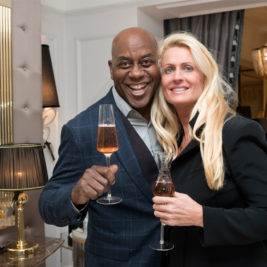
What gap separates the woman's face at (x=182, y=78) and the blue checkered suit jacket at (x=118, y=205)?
0.28 metres

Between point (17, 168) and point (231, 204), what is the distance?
1465 mm

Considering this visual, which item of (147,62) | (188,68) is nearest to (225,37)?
(147,62)

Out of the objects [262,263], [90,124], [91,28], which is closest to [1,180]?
[90,124]

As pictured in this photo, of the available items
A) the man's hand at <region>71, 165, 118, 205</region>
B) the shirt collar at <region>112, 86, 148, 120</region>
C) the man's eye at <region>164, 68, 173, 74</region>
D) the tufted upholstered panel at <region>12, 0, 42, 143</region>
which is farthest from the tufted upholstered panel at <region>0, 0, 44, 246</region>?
the man's hand at <region>71, 165, 118, 205</region>

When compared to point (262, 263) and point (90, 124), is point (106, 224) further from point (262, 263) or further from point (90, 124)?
point (262, 263)

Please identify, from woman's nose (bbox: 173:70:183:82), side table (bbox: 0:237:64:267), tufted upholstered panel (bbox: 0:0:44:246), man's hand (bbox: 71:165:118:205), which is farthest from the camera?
tufted upholstered panel (bbox: 0:0:44:246)

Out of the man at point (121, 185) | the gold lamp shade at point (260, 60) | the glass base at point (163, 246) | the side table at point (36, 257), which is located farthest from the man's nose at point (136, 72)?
the gold lamp shade at point (260, 60)

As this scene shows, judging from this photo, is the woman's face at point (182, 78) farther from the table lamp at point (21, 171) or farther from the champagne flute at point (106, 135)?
the table lamp at point (21, 171)

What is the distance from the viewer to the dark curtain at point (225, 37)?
3.92 metres

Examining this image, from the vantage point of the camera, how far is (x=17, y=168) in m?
2.47

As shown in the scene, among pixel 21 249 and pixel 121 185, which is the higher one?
pixel 121 185

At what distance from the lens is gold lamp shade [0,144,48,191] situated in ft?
8.07

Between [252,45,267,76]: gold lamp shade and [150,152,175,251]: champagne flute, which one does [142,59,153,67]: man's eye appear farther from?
[252,45,267,76]: gold lamp shade

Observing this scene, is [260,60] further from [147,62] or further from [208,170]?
[208,170]
